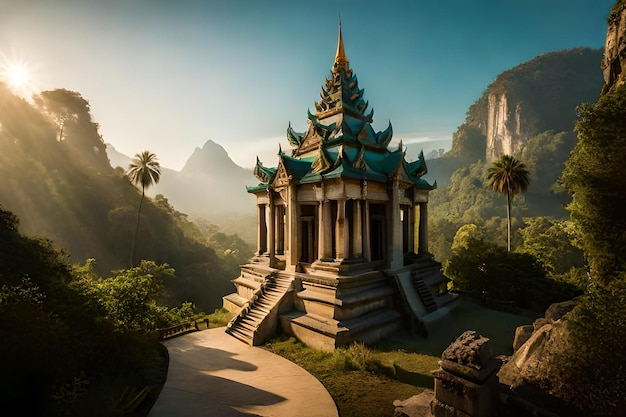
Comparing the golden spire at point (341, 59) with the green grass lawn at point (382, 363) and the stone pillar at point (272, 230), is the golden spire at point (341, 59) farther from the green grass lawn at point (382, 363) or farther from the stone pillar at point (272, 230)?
the green grass lawn at point (382, 363)

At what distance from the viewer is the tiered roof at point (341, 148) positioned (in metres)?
15.9

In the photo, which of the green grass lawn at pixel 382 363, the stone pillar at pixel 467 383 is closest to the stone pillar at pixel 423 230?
the green grass lawn at pixel 382 363

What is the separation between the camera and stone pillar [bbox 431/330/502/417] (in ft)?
19.7

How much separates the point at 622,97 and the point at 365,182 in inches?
386

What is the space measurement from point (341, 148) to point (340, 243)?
526 centimetres

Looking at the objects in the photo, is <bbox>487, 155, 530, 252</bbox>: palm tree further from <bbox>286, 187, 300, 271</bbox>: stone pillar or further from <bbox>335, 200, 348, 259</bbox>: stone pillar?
<bbox>286, 187, 300, 271</bbox>: stone pillar

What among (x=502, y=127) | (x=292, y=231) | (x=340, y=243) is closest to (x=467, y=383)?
(x=340, y=243)

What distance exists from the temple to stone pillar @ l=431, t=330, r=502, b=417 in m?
5.69

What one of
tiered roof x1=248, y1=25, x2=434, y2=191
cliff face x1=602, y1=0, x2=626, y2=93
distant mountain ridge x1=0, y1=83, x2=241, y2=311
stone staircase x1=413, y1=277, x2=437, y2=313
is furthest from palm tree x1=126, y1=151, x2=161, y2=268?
cliff face x1=602, y1=0, x2=626, y2=93

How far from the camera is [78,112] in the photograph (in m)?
55.8

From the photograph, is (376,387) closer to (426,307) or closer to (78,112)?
(426,307)

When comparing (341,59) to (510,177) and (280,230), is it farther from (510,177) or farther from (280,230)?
(510,177)

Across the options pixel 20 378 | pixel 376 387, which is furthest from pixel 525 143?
pixel 20 378

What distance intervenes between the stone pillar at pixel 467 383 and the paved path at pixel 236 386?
10.2 feet
